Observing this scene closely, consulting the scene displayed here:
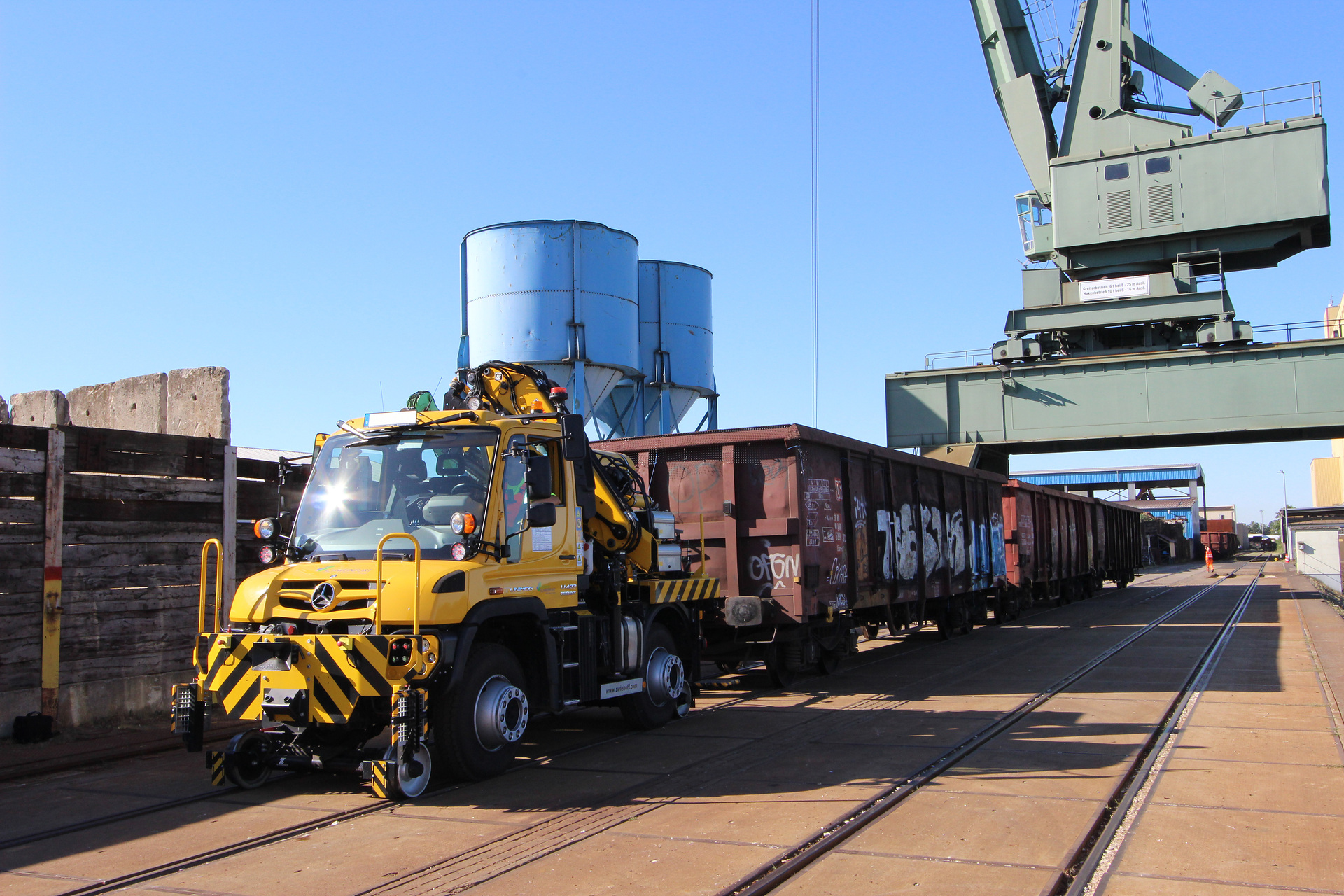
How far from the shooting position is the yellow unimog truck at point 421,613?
21.9 feet

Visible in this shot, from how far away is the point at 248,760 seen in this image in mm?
7215

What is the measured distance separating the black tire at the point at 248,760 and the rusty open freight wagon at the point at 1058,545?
58.5 feet

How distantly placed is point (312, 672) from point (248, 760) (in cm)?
113

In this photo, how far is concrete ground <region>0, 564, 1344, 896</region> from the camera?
5.15 meters

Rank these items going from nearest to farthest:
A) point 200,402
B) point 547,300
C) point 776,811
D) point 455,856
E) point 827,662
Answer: point 455,856, point 776,811, point 200,402, point 827,662, point 547,300

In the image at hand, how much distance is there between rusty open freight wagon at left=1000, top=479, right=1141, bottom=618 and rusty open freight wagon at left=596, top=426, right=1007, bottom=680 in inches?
352

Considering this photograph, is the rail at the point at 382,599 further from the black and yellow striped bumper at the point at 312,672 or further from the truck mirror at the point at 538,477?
the truck mirror at the point at 538,477

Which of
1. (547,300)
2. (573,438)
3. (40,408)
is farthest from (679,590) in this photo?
(547,300)

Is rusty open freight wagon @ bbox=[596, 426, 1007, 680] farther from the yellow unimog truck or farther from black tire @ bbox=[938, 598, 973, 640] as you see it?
black tire @ bbox=[938, 598, 973, 640]

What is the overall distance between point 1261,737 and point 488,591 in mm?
6895

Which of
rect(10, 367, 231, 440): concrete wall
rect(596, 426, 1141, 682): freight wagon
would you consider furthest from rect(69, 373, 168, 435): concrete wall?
rect(596, 426, 1141, 682): freight wagon

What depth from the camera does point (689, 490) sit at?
12.8 metres

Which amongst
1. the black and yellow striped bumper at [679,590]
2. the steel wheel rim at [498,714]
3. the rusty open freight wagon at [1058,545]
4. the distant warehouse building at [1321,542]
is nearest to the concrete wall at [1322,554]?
the distant warehouse building at [1321,542]

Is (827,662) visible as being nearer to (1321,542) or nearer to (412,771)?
(412,771)
